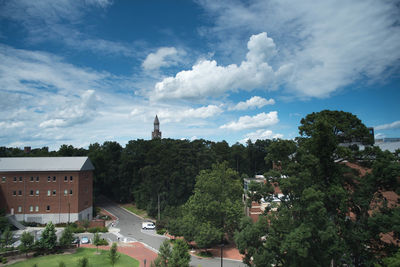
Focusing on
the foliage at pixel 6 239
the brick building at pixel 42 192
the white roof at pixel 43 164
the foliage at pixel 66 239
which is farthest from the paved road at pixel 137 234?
the foliage at pixel 6 239

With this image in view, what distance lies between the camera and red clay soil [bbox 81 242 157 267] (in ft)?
98.2

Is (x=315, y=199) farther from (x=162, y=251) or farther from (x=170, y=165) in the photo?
(x=170, y=165)

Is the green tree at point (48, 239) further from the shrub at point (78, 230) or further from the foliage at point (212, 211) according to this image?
the foliage at point (212, 211)

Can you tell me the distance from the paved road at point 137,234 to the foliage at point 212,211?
2.48m

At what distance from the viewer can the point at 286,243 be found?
1636cm

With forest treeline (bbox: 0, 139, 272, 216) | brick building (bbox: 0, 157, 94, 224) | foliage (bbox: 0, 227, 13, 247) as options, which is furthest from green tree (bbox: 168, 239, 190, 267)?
brick building (bbox: 0, 157, 94, 224)

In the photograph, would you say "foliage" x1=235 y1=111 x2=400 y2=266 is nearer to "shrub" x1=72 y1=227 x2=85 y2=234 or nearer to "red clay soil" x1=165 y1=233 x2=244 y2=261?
"red clay soil" x1=165 y1=233 x2=244 y2=261

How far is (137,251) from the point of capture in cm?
3253

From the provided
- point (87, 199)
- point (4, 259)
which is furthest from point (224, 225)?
point (87, 199)

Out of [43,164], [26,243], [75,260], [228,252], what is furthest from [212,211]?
[43,164]

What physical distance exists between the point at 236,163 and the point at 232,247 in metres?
37.8

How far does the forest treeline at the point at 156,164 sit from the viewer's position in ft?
173

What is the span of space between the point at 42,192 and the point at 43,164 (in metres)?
5.07

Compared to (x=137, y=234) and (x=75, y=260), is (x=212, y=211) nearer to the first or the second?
(x=137, y=234)
